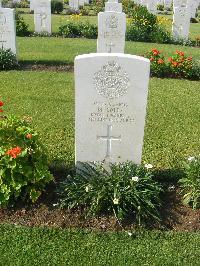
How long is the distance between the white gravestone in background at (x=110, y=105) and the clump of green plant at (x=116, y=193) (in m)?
0.24

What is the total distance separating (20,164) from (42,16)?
14.1 meters

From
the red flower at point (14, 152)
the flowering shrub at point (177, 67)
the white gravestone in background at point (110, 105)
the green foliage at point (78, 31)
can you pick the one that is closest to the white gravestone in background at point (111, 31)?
the flowering shrub at point (177, 67)

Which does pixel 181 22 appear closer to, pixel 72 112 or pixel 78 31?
pixel 78 31

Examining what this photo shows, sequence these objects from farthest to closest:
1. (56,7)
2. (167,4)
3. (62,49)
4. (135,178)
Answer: (167,4), (56,7), (62,49), (135,178)

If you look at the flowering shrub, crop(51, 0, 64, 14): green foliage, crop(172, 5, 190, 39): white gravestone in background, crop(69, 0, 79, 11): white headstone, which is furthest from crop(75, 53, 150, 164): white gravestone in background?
crop(69, 0, 79, 11): white headstone

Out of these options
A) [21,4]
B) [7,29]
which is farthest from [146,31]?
[21,4]

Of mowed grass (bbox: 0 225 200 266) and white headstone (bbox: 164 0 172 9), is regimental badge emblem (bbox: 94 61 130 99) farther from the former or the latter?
white headstone (bbox: 164 0 172 9)

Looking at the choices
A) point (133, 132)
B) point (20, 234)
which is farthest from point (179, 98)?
point (20, 234)

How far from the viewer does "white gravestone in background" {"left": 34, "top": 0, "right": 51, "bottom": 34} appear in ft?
56.2

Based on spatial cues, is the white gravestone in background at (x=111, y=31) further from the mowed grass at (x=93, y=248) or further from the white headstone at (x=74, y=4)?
the white headstone at (x=74, y=4)

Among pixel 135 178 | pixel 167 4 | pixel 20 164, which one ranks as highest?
pixel 167 4

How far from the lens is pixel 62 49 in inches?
582

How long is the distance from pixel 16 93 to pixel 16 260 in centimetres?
575

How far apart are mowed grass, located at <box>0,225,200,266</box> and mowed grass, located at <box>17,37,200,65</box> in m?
8.77
